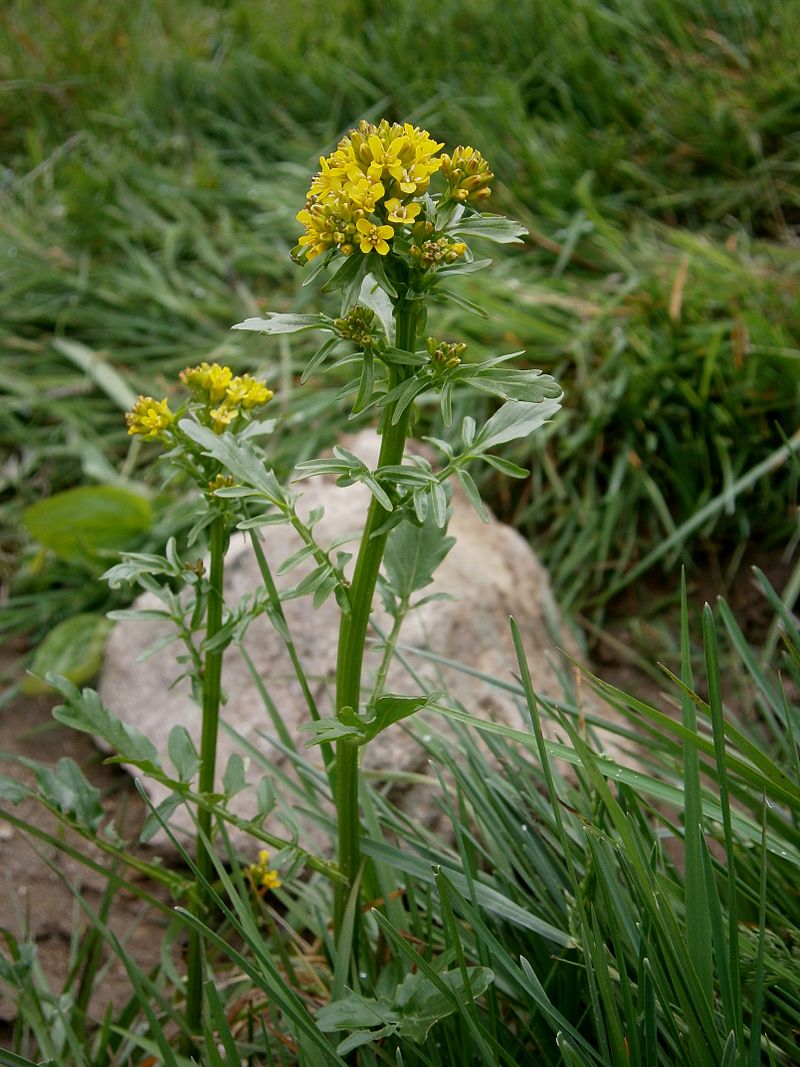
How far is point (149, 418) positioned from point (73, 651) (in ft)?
4.47

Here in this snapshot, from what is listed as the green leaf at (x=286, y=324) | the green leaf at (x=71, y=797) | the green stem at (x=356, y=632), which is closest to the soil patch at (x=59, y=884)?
the green leaf at (x=71, y=797)

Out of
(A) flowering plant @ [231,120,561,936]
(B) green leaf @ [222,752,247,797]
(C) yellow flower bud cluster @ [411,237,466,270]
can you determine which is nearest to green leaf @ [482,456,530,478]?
(A) flowering plant @ [231,120,561,936]

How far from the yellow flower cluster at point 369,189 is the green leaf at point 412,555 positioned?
0.42 metres

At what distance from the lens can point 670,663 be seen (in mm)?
2547

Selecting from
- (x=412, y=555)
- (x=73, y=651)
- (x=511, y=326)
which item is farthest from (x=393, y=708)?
(x=511, y=326)

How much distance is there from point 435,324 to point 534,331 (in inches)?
11.0

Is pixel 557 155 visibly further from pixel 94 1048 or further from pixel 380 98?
pixel 94 1048

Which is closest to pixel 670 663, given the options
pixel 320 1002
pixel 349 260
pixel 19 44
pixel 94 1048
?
pixel 320 1002

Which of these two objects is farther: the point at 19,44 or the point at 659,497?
the point at 19,44

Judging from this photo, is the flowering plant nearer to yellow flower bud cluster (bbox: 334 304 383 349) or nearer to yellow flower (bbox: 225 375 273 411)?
yellow flower bud cluster (bbox: 334 304 383 349)

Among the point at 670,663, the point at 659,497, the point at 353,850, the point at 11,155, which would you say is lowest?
the point at 670,663

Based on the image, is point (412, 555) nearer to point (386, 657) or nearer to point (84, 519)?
point (386, 657)

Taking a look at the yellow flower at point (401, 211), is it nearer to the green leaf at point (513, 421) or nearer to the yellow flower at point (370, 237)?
the yellow flower at point (370, 237)

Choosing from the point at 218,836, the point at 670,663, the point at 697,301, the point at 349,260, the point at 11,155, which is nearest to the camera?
the point at 349,260
